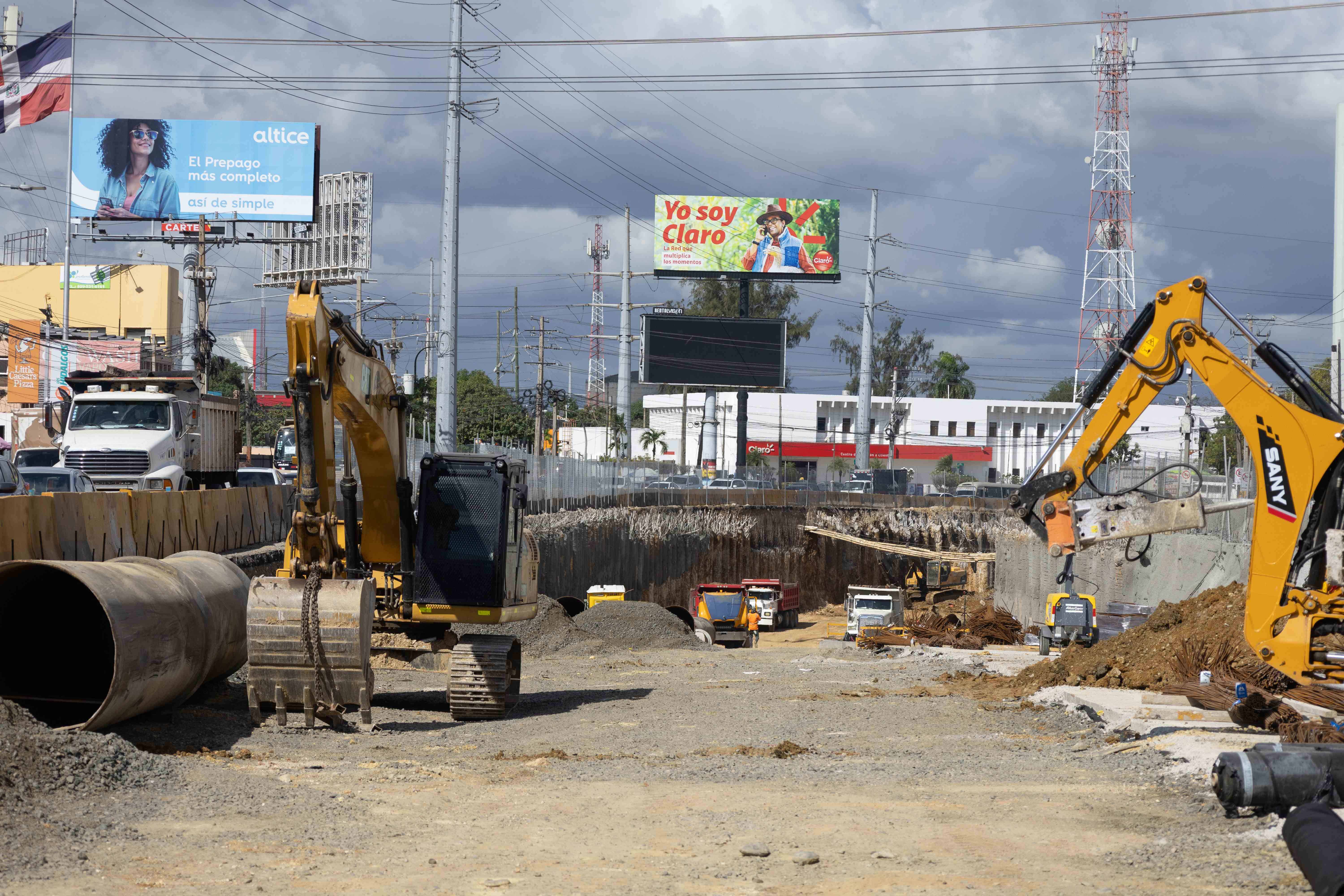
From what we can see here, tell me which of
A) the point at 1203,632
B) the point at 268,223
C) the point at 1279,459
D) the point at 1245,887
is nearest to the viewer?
the point at 1245,887

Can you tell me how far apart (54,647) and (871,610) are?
97.1ft

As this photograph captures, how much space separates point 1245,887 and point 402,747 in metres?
8.15

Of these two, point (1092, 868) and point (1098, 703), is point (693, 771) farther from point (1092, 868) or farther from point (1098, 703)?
point (1098, 703)

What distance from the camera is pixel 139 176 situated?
55.4 meters

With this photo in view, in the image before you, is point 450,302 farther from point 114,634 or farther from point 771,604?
point 771,604

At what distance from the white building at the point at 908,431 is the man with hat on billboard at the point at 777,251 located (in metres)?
20.9

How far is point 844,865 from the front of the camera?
25.9 ft

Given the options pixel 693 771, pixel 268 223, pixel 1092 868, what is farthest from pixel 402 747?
pixel 268 223

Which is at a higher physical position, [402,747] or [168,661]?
[168,661]

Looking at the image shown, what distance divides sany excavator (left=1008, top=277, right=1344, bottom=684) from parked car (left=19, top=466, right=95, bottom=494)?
66.2ft

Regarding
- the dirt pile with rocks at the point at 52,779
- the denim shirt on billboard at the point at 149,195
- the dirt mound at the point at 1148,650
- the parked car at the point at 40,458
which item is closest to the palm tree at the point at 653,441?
the denim shirt on billboard at the point at 149,195

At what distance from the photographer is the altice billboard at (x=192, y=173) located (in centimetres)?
5512

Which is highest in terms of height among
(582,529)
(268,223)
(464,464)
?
(268,223)

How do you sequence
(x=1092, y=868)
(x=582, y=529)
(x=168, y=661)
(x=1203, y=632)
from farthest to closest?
(x=582, y=529)
(x=1203, y=632)
(x=168, y=661)
(x=1092, y=868)
